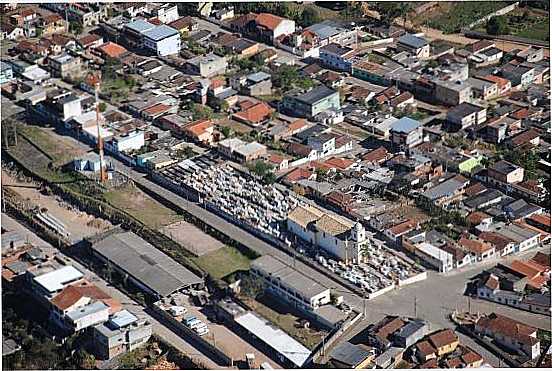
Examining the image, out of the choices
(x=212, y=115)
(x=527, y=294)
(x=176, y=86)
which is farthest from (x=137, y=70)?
(x=527, y=294)

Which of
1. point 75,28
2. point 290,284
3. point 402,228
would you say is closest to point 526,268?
point 402,228

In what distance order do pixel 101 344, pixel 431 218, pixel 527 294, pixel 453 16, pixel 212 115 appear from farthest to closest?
pixel 453 16 < pixel 212 115 < pixel 431 218 < pixel 527 294 < pixel 101 344

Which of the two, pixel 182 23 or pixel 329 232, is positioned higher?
pixel 329 232

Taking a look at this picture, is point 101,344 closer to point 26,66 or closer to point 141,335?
point 141,335

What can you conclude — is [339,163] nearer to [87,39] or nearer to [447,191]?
[447,191]

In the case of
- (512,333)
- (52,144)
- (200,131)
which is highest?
(512,333)

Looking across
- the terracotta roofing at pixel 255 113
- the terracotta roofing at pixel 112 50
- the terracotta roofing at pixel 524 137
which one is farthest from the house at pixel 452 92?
the terracotta roofing at pixel 112 50

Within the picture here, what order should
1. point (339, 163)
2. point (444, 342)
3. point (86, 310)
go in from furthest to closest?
point (339, 163) → point (86, 310) → point (444, 342)

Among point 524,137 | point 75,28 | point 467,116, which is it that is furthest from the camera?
point 75,28
